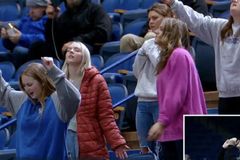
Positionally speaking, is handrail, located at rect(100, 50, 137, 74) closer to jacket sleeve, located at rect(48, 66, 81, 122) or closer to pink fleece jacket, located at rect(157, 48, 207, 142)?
pink fleece jacket, located at rect(157, 48, 207, 142)

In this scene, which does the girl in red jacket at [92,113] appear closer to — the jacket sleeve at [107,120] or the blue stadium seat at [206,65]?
the jacket sleeve at [107,120]

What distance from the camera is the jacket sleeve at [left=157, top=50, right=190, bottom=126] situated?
23.1 ft

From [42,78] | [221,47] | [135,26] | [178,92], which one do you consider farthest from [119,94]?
[178,92]

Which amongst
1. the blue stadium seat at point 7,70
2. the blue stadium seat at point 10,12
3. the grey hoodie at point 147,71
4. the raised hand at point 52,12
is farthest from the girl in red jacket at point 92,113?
the blue stadium seat at point 10,12

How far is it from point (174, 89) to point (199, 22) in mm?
694

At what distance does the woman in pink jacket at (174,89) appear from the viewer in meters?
7.07

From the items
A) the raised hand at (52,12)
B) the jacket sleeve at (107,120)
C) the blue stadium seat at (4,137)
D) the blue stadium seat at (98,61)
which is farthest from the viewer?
the raised hand at (52,12)

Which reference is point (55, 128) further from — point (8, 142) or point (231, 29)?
point (8, 142)

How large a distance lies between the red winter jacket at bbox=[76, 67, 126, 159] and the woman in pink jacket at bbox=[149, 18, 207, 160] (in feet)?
2.77

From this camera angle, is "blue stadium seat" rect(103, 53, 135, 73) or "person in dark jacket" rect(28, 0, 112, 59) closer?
"blue stadium seat" rect(103, 53, 135, 73)

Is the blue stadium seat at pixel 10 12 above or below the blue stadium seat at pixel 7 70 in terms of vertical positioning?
above

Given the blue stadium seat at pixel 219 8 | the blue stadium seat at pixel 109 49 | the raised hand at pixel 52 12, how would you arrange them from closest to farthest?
the blue stadium seat at pixel 219 8
the blue stadium seat at pixel 109 49
the raised hand at pixel 52 12

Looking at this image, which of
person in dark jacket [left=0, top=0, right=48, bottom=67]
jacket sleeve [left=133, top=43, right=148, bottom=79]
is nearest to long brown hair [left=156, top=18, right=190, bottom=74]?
jacket sleeve [left=133, top=43, right=148, bottom=79]

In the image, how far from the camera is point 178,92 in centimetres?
707
